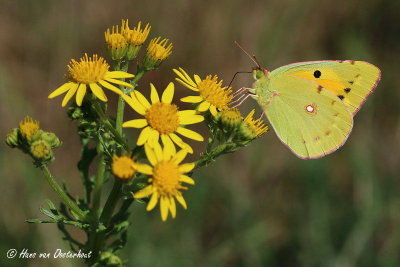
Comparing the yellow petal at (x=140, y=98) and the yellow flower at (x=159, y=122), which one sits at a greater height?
the yellow petal at (x=140, y=98)

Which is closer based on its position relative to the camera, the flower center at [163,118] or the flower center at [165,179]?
the flower center at [165,179]

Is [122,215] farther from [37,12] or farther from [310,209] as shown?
[37,12]

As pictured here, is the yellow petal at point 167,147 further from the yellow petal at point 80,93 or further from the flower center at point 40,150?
the flower center at point 40,150

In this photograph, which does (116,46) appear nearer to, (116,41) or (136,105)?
(116,41)

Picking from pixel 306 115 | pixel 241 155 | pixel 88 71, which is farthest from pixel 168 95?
pixel 241 155

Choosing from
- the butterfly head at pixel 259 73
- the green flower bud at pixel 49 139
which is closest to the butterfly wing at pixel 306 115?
the butterfly head at pixel 259 73
